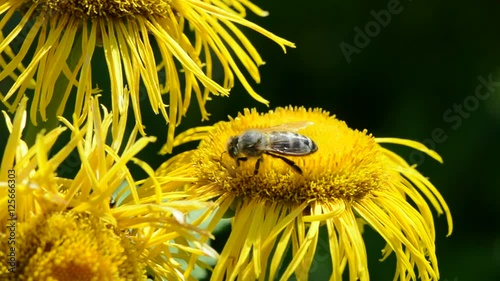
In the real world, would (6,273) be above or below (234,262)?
below

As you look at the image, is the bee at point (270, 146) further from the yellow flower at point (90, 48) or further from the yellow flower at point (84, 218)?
the yellow flower at point (84, 218)

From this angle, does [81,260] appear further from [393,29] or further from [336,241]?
[393,29]

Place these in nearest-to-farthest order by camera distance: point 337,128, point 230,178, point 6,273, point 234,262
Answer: point 6,273 < point 234,262 < point 230,178 < point 337,128

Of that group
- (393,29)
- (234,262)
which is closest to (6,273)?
(234,262)

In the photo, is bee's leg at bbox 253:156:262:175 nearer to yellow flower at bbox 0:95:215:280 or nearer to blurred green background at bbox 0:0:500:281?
yellow flower at bbox 0:95:215:280

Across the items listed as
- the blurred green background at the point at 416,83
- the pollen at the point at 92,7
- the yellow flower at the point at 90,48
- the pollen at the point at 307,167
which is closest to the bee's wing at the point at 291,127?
the pollen at the point at 307,167

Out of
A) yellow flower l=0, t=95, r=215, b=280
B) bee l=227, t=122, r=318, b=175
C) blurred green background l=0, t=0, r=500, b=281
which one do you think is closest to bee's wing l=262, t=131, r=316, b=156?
bee l=227, t=122, r=318, b=175

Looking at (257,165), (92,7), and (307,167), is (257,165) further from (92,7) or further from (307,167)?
(92,7)
